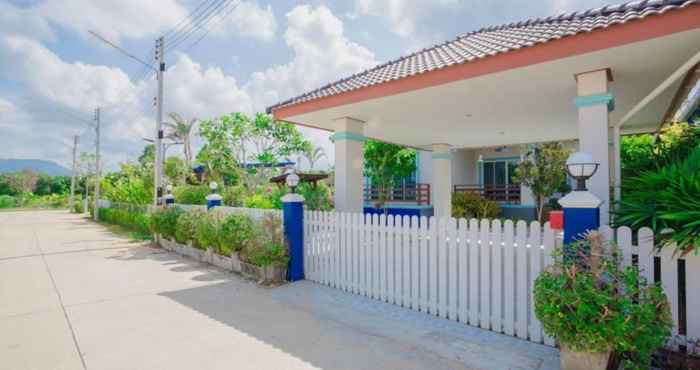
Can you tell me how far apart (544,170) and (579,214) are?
1032cm

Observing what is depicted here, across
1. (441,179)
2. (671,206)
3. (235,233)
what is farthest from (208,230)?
(671,206)

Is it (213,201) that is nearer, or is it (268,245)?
(268,245)

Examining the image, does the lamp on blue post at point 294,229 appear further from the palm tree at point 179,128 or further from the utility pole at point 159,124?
the palm tree at point 179,128

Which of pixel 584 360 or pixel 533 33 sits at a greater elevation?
pixel 533 33

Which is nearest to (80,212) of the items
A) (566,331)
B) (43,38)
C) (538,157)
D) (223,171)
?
(223,171)

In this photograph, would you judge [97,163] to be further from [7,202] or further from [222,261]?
[7,202]

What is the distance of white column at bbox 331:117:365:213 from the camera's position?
22.7 ft

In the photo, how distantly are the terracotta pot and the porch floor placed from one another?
1.20 metres

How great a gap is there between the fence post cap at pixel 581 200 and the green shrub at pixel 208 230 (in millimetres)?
6319

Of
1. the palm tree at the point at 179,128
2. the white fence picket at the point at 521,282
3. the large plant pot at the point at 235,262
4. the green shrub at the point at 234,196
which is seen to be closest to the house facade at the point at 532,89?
the white fence picket at the point at 521,282

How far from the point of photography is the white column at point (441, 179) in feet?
36.6

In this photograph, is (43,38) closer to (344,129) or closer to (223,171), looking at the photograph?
(223,171)

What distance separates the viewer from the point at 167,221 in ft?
31.0

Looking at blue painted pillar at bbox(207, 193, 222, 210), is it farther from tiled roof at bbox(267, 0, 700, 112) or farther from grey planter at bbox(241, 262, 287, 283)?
grey planter at bbox(241, 262, 287, 283)
